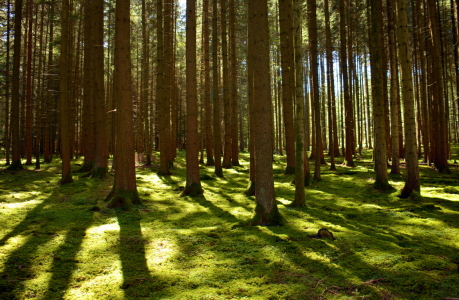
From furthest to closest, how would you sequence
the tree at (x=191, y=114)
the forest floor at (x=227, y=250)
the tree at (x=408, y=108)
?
the tree at (x=191, y=114)
the tree at (x=408, y=108)
the forest floor at (x=227, y=250)

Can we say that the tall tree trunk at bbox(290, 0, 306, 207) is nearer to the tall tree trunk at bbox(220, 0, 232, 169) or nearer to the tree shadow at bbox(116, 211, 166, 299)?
→ the tree shadow at bbox(116, 211, 166, 299)

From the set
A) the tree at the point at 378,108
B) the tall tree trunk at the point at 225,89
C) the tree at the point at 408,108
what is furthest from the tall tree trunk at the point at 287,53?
the tree at the point at 408,108

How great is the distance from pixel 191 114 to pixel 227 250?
6.16 metres

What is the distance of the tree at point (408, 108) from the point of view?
29.2 feet

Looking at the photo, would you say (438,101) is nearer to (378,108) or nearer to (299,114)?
(378,108)

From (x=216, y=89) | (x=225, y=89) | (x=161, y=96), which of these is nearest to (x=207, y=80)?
(x=225, y=89)

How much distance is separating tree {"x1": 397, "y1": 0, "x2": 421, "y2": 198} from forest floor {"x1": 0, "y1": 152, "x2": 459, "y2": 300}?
1.72ft

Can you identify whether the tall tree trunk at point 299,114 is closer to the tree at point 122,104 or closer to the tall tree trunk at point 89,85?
the tree at point 122,104

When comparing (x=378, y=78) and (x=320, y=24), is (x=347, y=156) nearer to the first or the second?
(x=378, y=78)

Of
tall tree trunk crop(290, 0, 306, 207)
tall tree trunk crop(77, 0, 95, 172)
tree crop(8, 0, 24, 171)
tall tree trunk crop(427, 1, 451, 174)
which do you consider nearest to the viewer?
tall tree trunk crop(290, 0, 306, 207)

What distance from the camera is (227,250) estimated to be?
202 inches

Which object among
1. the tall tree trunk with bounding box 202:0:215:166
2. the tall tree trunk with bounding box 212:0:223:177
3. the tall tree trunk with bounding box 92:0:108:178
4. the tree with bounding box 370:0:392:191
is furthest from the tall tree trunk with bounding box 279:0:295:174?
the tall tree trunk with bounding box 92:0:108:178

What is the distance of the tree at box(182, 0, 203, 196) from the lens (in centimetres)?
1023

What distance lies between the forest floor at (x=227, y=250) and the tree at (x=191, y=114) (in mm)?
1026
